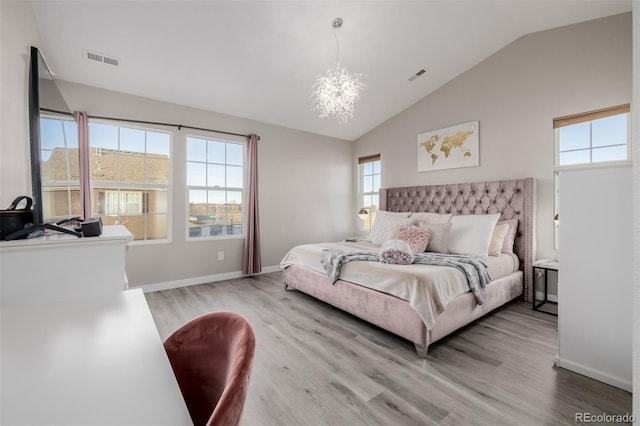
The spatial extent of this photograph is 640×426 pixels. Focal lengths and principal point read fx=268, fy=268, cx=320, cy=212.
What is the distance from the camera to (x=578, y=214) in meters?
1.79

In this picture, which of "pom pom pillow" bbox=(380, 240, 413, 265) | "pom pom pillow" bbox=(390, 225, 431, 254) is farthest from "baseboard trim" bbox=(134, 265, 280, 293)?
"pom pom pillow" bbox=(380, 240, 413, 265)

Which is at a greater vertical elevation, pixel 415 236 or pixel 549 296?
pixel 415 236

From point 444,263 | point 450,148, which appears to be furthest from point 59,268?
point 450,148

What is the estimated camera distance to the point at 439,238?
3.19 meters

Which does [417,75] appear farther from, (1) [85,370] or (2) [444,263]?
(1) [85,370]

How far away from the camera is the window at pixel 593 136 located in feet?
8.90

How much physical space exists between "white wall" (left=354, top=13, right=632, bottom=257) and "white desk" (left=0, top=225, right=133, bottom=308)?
409 cm

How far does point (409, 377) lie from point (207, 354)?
1.46m

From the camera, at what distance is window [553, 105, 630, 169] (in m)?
2.71

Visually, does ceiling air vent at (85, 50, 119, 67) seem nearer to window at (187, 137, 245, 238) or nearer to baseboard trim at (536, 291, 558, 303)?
window at (187, 137, 245, 238)

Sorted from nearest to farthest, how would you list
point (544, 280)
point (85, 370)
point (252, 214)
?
point (85, 370) < point (544, 280) < point (252, 214)

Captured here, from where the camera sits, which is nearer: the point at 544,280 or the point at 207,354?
the point at 207,354

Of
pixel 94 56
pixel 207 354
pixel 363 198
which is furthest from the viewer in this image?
pixel 363 198
